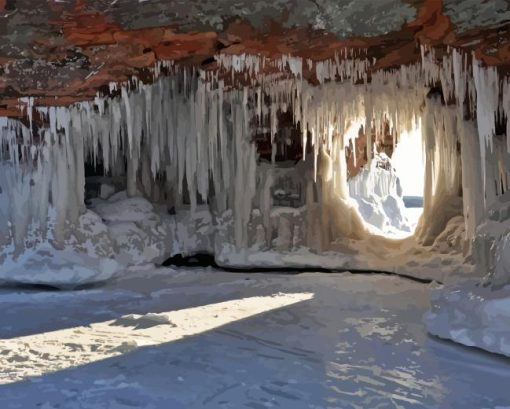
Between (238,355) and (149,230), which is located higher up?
(149,230)

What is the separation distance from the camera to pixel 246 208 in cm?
1041

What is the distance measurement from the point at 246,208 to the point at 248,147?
1228mm

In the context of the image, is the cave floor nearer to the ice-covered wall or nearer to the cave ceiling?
the ice-covered wall

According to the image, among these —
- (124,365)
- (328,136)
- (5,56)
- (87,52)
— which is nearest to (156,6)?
(87,52)

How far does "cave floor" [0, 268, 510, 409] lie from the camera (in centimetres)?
344

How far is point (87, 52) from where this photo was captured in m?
5.93

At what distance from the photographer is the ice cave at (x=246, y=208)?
13.3 feet

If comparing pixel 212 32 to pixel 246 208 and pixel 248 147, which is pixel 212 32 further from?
pixel 246 208

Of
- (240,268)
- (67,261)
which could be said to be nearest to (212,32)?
(67,261)

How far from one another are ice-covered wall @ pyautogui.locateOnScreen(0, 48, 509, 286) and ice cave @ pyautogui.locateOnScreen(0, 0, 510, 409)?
40 millimetres

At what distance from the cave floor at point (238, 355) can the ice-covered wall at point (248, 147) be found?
2.26 m

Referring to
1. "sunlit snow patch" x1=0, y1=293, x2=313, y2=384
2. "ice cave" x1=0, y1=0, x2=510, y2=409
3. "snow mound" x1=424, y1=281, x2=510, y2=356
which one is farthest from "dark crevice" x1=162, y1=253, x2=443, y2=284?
"snow mound" x1=424, y1=281, x2=510, y2=356

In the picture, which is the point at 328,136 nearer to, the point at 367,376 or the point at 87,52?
the point at 87,52

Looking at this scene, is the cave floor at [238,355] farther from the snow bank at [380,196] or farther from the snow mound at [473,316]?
the snow bank at [380,196]
